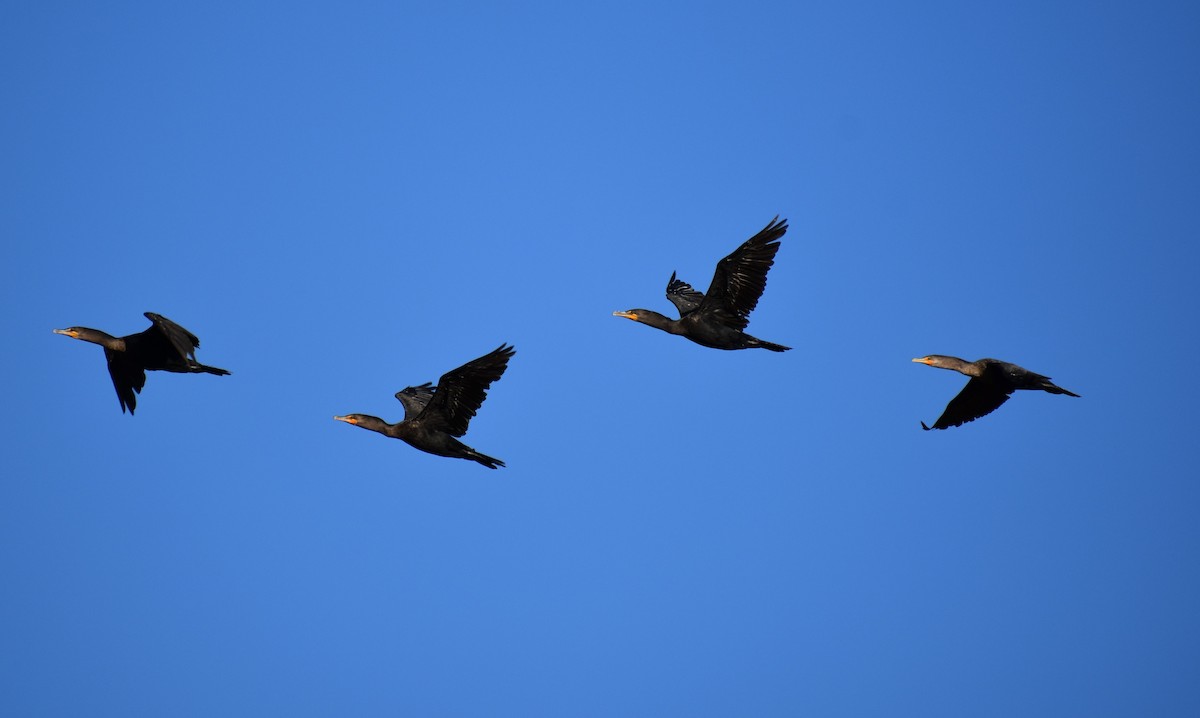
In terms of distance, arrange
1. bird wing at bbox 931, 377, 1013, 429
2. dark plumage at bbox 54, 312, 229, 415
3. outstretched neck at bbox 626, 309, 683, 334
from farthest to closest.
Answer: outstretched neck at bbox 626, 309, 683, 334, bird wing at bbox 931, 377, 1013, 429, dark plumage at bbox 54, 312, 229, 415

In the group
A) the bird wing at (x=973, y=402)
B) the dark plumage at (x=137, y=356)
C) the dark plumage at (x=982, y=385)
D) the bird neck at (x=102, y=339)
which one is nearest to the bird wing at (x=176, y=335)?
the dark plumage at (x=137, y=356)

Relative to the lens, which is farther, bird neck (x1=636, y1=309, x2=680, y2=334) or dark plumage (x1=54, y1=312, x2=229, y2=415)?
bird neck (x1=636, y1=309, x2=680, y2=334)

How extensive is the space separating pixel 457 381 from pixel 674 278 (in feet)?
33.0

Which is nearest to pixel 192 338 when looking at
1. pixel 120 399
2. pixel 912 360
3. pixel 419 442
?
pixel 120 399

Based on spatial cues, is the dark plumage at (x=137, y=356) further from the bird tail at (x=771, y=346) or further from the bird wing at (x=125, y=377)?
the bird tail at (x=771, y=346)

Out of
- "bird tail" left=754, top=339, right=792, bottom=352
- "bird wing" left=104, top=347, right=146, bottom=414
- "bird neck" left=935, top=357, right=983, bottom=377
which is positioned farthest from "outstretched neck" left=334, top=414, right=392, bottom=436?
"bird neck" left=935, top=357, right=983, bottom=377

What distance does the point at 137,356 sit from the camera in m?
26.0

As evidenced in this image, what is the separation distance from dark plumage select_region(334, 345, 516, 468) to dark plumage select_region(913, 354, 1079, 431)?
28.5 ft

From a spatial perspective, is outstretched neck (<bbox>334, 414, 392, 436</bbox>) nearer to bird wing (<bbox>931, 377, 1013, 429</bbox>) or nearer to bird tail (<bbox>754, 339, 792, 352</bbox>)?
bird tail (<bbox>754, 339, 792, 352</bbox>)

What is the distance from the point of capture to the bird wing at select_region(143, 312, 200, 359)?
78.4ft

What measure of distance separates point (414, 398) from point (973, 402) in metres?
11.2

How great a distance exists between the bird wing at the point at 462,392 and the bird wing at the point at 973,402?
9430 mm

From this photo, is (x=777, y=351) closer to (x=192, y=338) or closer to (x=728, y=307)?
(x=728, y=307)

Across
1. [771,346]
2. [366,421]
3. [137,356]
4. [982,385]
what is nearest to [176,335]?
[137,356]
